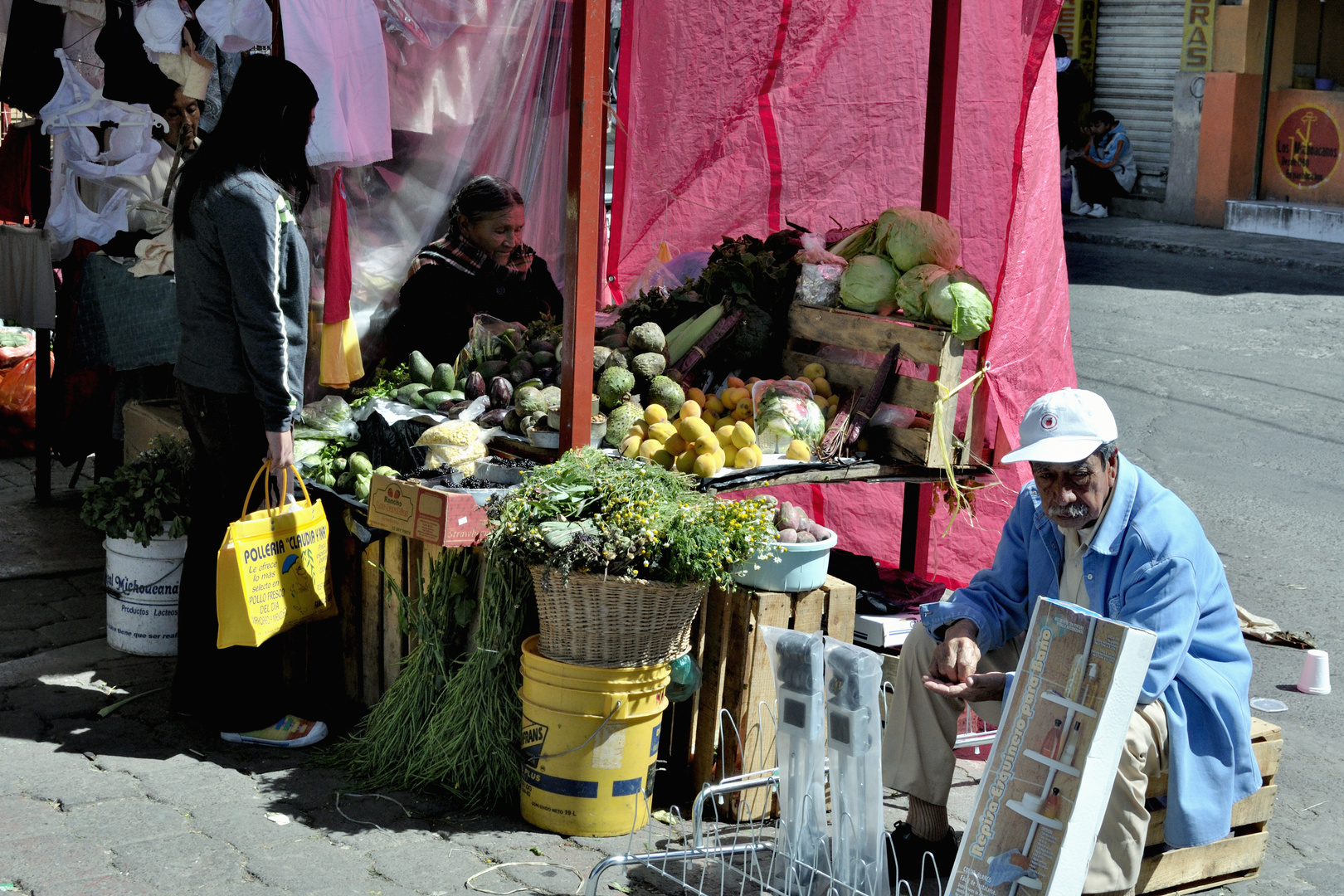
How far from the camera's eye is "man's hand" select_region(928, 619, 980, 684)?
128 inches

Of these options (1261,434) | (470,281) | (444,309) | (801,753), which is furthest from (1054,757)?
(1261,434)

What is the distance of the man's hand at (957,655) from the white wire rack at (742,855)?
181 mm

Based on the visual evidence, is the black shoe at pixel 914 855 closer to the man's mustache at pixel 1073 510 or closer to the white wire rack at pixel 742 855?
the white wire rack at pixel 742 855

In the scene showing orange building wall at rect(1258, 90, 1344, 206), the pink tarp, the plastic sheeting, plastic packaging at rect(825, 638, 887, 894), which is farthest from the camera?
orange building wall at rect(1258, 90, 1344, 206)

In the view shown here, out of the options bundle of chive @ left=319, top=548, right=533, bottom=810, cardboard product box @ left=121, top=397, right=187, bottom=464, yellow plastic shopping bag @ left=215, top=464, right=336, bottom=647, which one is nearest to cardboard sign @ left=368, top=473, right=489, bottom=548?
bundle of chive @ left=319, top=548, right=533, bottom=810

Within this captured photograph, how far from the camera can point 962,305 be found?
4281mm

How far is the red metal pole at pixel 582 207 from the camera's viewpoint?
12.9 ft

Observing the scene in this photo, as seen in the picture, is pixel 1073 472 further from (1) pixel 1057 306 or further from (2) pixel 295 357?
(2) pixel 295 357

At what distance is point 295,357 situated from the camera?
3980 millimetres

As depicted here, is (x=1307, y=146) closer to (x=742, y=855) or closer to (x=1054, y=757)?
(x=742, y=855)

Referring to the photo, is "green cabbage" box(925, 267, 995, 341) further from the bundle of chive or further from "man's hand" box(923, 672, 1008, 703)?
the bundle of chive

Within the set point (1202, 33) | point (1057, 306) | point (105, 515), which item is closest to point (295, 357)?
point (105, 515)

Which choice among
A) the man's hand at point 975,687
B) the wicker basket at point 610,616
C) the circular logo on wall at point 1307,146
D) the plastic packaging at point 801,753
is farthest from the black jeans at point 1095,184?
the plastic packaging at point 801,753

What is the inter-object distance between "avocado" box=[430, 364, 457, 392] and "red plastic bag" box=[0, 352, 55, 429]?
321cm
